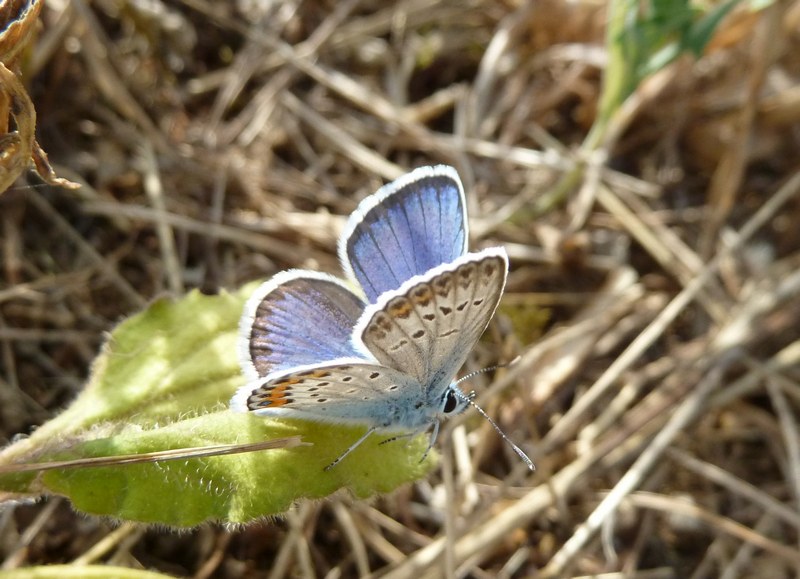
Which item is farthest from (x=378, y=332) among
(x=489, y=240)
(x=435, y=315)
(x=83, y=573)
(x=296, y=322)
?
(x=489, y=240)

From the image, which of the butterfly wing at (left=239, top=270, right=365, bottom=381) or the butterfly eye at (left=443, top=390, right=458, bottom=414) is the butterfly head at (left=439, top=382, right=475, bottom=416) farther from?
the butterfly wing at (left=239, top=270, right=365, bottom=381)

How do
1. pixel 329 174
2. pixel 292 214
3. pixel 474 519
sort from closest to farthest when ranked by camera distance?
pixel 474 519, pixel 292 214, pixel 329 174

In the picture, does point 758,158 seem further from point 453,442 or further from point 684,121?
point 453,442

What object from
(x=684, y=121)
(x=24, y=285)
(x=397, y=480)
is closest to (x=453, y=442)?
(x=397, y=480)

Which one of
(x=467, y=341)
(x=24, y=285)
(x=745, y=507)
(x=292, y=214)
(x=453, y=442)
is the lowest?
(x=745, y=507)

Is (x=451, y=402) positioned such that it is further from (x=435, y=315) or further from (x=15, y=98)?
(x=15, y=98)

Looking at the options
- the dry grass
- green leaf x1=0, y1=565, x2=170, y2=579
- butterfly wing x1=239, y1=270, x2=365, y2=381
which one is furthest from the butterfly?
the dry grass
